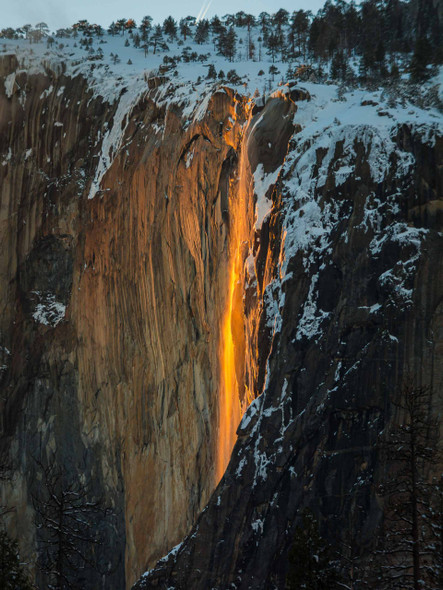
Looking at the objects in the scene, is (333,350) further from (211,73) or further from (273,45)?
(273,45)

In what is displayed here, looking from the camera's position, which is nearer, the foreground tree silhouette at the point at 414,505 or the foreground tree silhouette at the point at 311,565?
the foreground tree silhouette at the point at 414,505

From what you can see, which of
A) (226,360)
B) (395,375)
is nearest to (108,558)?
(226,360)

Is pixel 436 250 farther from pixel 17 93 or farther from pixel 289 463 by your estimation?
pixel 17 93

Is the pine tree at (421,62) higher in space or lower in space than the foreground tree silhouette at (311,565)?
higher

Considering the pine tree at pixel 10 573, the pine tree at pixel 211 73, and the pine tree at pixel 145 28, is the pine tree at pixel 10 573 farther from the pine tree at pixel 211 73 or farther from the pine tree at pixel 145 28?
the pine tree at pixel 145 28

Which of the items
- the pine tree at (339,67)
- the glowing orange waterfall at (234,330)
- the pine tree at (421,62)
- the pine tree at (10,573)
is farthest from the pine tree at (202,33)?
the pine tree at (10,573)

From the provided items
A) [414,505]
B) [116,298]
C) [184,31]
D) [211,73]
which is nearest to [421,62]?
[211,73]
